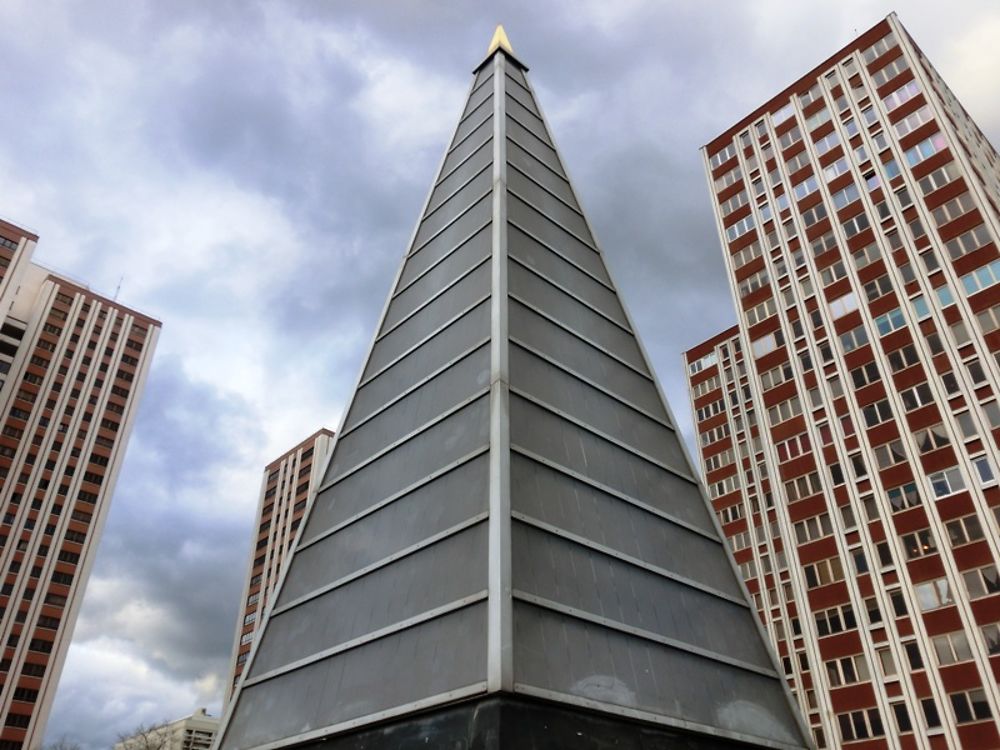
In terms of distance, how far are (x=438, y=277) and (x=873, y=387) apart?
38.8 m

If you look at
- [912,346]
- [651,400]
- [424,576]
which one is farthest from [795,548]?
[424,576]

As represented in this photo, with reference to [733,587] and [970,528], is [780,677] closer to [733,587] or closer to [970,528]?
[733,587]

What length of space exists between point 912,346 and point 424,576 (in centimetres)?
4526

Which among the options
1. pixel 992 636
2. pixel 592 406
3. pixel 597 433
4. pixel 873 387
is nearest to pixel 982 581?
pixel 992 636

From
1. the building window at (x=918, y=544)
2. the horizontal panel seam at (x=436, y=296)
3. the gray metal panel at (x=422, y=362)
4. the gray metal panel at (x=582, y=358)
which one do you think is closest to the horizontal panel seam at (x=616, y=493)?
the gray metal panel at (x=582, y=358)

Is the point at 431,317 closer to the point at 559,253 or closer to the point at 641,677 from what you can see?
the point at 559,253

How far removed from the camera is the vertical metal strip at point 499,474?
9.02 m

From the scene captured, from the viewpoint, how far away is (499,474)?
11391 millimetres

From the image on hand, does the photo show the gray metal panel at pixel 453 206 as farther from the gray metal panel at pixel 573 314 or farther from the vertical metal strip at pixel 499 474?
the gray metal panel at pixel 573 314

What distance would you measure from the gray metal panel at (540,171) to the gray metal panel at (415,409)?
9.46 m

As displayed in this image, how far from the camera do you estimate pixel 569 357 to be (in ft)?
52.7

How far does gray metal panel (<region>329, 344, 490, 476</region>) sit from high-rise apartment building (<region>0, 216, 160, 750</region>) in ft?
298

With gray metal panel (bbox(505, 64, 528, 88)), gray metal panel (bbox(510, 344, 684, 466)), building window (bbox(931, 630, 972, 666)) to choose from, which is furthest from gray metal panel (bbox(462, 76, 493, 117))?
building window (bbox(931, 630, 972, 666))

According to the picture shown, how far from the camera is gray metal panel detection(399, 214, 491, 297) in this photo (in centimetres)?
1902
